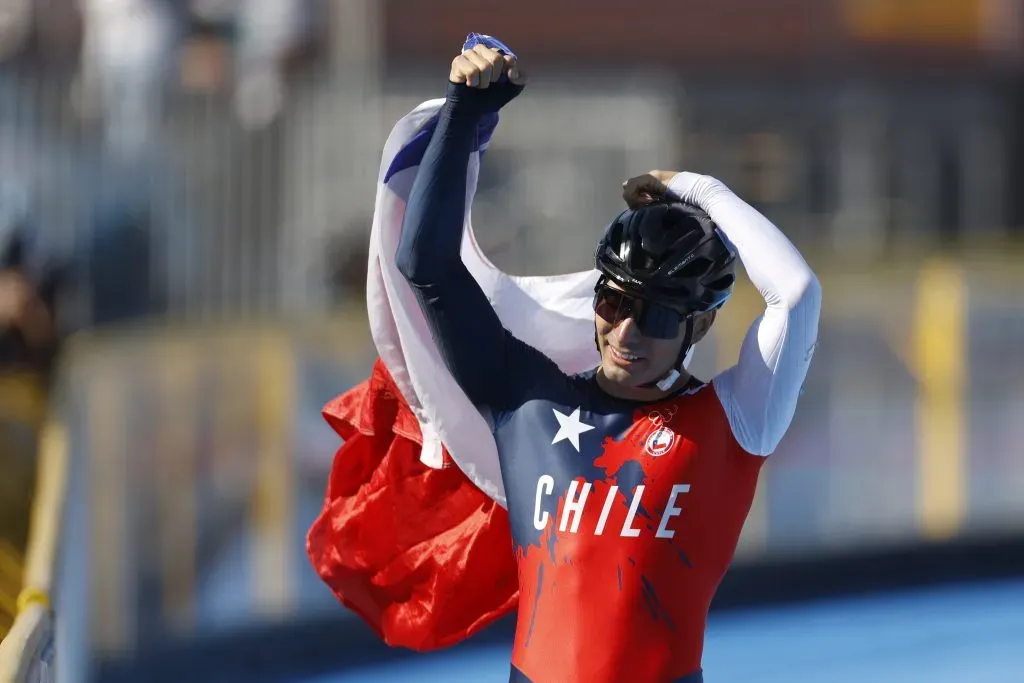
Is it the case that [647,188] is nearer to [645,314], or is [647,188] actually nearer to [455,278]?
Answer: [645,314]

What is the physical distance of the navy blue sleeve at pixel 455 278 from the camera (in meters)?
2.87

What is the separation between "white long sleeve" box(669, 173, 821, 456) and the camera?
290cm

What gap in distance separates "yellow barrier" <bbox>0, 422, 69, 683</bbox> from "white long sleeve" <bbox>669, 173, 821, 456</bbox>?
1312 mm

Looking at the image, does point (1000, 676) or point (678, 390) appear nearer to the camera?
point (678, 390)

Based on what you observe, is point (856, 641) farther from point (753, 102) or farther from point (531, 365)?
point (753, 102)

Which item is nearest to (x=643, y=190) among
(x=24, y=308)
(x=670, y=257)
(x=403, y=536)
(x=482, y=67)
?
(x=670, y=257)

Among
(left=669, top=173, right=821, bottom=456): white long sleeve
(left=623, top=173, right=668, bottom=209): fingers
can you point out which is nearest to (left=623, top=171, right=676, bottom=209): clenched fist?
(left=623, top=173, right=668, bottom=209): fingers

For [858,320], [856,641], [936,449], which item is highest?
[858,320]

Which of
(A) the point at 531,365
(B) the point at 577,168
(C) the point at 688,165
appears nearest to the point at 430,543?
(A) the point at 531,365

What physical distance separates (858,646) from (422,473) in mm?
4929

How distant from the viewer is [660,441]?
2941mm

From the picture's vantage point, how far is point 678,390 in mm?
3002

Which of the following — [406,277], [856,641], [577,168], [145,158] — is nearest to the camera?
[406,277]

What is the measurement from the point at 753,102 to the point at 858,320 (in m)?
7.54
